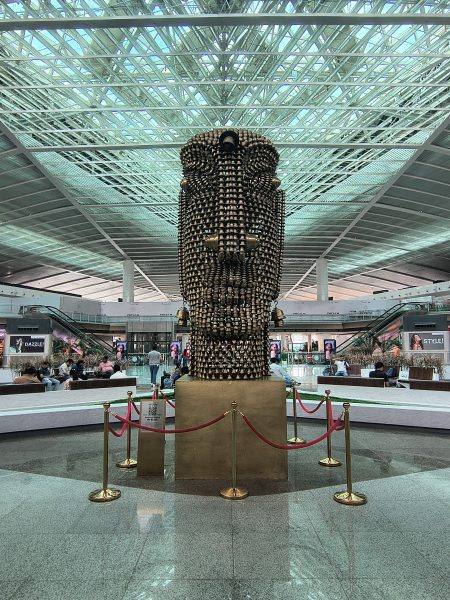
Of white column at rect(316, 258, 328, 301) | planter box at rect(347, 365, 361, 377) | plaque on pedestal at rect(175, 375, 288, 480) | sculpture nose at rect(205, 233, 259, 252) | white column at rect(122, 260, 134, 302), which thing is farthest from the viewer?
white column at rect(316, 258, 328, 301)

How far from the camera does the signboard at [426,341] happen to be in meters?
19.9

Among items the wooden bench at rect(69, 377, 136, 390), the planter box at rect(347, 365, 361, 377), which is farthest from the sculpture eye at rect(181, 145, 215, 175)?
the planter box at rect(347, 365, 361, 377)

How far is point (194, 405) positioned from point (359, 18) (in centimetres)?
1267

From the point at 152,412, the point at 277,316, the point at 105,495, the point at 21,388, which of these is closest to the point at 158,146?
the point at 21,388

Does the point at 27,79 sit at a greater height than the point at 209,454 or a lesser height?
greater

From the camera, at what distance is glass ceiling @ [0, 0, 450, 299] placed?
41.2ft

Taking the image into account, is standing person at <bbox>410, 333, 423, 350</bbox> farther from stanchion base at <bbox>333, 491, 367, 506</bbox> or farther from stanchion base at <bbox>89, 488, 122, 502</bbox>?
stanchion base at <bbox>89, 488, 122, 502</bbox>

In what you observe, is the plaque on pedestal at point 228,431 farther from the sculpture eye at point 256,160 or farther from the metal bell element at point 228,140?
the metal bell element at point 228,140

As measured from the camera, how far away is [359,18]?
11570 mm

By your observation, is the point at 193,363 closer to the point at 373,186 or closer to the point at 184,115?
the point at 184,115

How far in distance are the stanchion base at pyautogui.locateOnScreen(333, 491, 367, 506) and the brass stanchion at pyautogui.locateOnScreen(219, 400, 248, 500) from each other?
35.8 inches

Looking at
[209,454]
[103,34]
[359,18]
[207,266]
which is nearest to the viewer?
[209,454]

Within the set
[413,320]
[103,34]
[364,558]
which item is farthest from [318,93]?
[364,558]

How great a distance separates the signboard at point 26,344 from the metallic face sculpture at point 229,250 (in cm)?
1929
